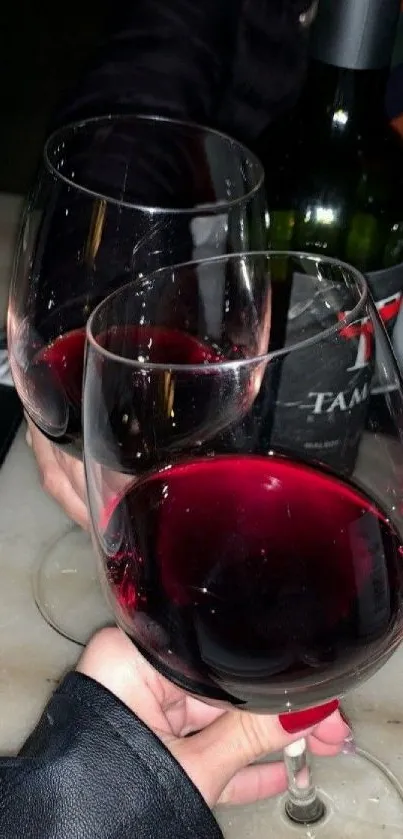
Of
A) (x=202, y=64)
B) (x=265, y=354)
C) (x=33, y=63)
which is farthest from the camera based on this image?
(x=33, y=63)

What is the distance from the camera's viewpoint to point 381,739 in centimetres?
55

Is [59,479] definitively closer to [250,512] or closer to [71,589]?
[71,589]

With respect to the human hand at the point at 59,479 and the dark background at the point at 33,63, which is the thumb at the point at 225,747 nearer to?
the human hand at the point at 59,479

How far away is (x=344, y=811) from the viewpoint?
1.71ft

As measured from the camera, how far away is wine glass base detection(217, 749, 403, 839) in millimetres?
507

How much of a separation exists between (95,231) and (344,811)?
331 millimetres

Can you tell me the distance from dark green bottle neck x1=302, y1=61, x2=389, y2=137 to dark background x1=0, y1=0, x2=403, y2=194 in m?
1.15

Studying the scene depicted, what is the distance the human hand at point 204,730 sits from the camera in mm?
474

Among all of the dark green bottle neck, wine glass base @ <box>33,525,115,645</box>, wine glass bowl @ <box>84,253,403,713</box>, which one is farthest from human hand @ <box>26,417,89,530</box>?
the dark green bottle neck

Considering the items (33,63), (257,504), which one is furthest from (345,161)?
(33,63)

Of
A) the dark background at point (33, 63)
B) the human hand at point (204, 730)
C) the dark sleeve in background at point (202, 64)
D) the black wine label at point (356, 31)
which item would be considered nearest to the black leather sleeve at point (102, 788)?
the human hand at point (204, 730)

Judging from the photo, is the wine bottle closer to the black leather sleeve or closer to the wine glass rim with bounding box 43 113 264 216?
the wine glass rim with bounding box 43 113 264 216

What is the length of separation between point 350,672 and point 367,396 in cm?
11

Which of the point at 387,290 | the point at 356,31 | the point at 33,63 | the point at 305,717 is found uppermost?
the point at 356,31
